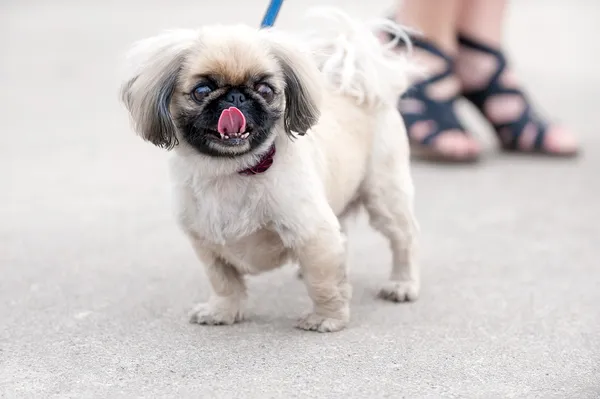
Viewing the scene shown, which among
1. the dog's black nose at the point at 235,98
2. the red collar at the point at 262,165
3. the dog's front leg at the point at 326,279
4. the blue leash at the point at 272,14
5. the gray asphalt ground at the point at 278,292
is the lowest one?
the gray asphalt ground at the point at 278,292

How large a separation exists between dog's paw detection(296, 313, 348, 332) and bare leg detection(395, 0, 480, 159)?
93.7 inches

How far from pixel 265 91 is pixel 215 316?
77cm

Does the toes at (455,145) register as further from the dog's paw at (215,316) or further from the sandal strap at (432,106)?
the dog's paw at (215,316)

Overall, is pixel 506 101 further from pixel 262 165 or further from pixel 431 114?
pixel 262 165

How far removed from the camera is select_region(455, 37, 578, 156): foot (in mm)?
5508

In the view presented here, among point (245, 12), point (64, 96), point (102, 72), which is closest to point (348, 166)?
point (64, 96)

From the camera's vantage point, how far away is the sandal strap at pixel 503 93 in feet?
18.1

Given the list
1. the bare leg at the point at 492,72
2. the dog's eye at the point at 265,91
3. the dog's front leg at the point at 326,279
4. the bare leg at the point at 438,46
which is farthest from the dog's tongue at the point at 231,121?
the bare leg at the point at 492,72

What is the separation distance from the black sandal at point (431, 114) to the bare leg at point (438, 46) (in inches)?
0.7

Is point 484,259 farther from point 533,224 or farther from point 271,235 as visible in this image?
point 271,235

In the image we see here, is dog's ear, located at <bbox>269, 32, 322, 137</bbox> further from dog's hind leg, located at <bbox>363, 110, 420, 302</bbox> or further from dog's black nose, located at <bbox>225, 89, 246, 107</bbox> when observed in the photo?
dog's hind leg, located at <bbox>363, 110, 420, 302</bbox>

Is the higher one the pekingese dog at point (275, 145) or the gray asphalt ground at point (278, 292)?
the pekingese dog at point (275, 145)

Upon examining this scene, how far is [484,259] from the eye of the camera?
376 centimetres

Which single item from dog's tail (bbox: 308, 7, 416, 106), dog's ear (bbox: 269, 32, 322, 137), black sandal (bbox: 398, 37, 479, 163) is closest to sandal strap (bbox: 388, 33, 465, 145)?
black sandal (bbox: 398, 37, 479, 163)
